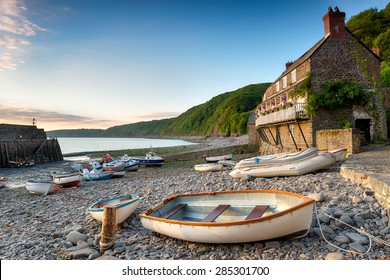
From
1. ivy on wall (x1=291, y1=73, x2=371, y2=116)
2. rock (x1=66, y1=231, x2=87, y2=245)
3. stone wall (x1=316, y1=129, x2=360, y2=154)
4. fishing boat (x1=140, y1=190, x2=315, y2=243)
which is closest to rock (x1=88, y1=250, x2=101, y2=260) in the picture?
rock (x1=66, y1=231, x2=87, y2=245)

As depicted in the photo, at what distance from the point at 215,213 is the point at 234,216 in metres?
0.69

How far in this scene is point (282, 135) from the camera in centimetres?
2411

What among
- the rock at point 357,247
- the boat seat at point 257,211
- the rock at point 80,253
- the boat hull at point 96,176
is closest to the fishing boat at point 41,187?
the boat hull at point 96,176

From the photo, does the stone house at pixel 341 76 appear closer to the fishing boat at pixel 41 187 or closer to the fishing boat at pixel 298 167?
the fishing boat at pixel 298 167

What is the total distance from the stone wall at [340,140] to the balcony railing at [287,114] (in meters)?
2.46

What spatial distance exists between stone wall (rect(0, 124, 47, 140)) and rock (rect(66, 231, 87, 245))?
1490 inches

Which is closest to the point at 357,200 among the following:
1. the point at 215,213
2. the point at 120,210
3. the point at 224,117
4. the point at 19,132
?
the point at 215,213

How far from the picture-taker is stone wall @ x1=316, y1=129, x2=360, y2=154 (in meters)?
15.1

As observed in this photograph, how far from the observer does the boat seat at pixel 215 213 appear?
637cm

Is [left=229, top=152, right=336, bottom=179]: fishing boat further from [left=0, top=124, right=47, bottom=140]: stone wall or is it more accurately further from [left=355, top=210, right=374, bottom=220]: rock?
[left=0, top=124, right=47, bottom=140]: stone wall

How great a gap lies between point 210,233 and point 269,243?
1221 mm

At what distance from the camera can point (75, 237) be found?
22.0 ft
